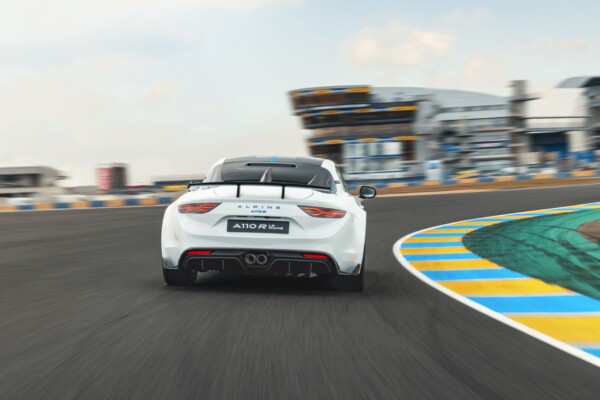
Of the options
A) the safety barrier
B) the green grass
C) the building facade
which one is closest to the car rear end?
the green grass

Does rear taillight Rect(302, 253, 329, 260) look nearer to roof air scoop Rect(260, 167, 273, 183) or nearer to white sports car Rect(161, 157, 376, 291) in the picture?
white sports car Rect(161, 157, 376, 291)

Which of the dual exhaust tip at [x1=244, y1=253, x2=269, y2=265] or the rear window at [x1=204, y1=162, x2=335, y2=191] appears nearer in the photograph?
the dual exhaust tip at [x1=244, y1=253, x2=269, y2=265]

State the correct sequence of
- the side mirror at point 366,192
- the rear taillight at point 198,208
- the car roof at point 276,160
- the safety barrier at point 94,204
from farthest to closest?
1. the safety barrier at point 94,204
2. the side mirror at point 366,192
3. the car roof at point 276,160
4. the rear taillight at point 198,208

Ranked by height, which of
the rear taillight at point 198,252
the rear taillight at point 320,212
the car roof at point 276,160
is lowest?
the rear taillight at point 198,252

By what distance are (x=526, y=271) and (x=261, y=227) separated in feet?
11.9

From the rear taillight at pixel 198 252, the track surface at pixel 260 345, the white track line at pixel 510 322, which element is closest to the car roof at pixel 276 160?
the track surface at pixel 260 345

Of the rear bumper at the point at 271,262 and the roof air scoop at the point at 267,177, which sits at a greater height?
A: the roof air scoop at the point at 267,177

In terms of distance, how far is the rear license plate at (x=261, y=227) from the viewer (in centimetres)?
591

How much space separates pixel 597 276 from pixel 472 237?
4.74 meters

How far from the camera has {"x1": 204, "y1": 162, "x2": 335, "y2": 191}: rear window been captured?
21.7 ft

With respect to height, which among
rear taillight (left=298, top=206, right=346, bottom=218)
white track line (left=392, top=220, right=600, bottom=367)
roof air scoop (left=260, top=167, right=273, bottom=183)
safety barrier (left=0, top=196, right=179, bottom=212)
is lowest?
safety barrier (left=0, top=196, right=179, bottom=212)

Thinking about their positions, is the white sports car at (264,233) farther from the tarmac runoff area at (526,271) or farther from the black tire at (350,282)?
the tarmac runoff area at (526,271)

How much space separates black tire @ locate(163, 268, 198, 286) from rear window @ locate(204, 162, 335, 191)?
0.90m

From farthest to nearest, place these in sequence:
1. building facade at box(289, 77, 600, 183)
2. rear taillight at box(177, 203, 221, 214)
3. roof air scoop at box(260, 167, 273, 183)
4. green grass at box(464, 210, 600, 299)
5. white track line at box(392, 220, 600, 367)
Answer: building facade at box(289, 77, 600, 183), green grass at box(464, 210, 600, 299), roof air scoop at box(260, 167, 273, 183), rear taillight at box(177, 203, 221, 214), white track line at box(392, 220, 600, 367)
